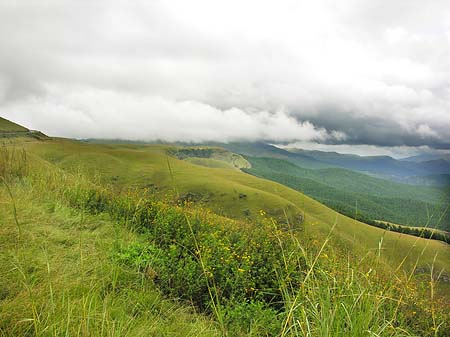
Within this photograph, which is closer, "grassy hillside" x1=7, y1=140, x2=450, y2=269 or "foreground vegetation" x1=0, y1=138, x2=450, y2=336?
"foreground vegetation" x1=0, y1=138, x2=450, y2=336

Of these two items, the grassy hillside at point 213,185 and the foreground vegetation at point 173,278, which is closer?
the foreground vegetation at point 173,278

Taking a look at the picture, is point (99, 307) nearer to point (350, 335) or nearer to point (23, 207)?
point (350, 335)

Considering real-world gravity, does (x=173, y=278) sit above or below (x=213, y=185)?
above

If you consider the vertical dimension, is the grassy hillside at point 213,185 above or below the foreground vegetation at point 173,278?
below

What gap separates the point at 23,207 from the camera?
5.72 m

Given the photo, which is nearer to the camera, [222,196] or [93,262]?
[93,262]

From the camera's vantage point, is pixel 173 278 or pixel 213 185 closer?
pixel 173 278

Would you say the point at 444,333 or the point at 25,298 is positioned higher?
the point at 25,298

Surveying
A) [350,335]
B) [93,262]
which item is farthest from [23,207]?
[350,335]

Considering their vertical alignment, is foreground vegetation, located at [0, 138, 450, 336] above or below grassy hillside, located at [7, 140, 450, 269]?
above

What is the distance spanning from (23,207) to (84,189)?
267cm

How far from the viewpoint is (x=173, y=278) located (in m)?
4.90

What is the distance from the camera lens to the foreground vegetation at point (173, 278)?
2578 millimetres

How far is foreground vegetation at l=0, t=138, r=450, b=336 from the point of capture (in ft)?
8.46
